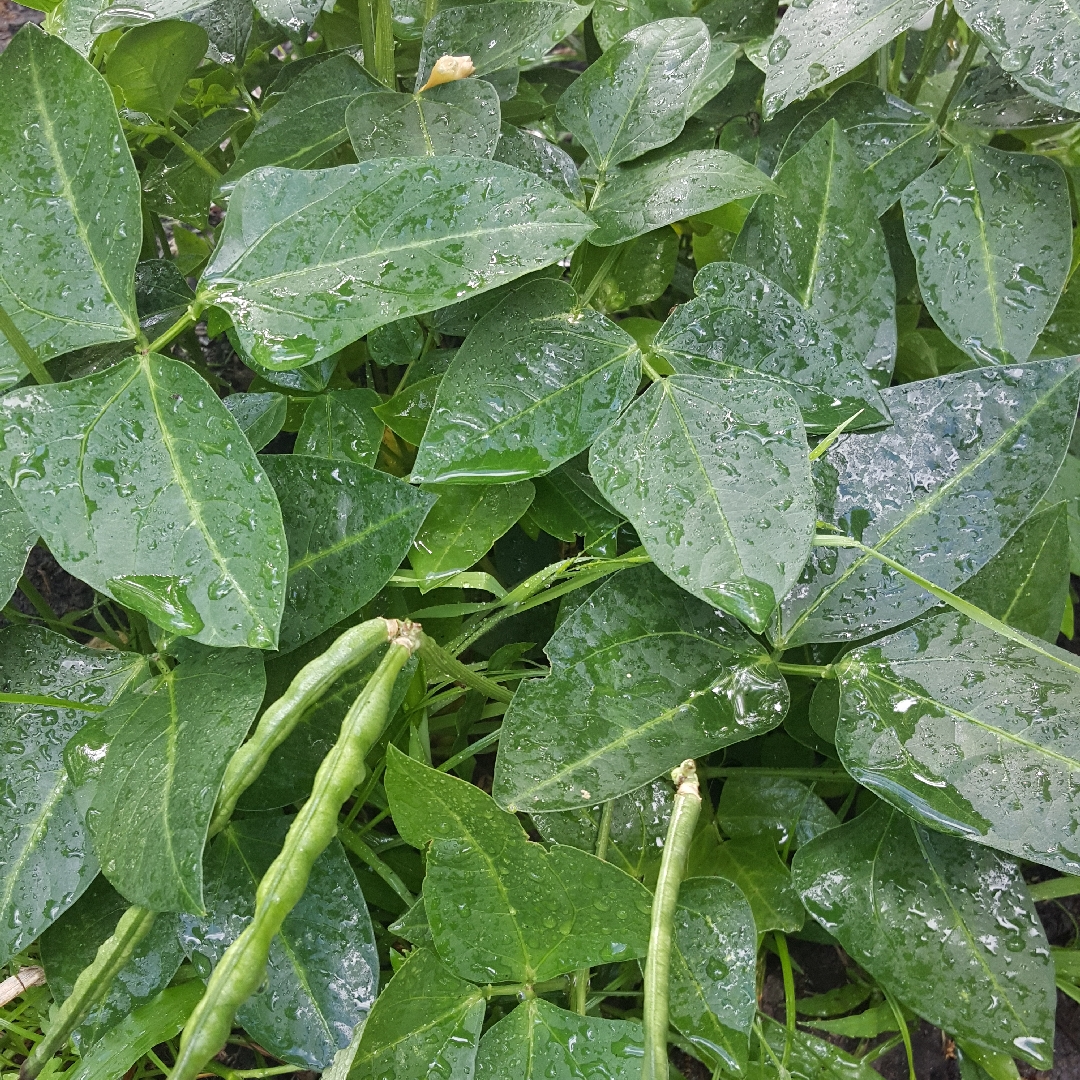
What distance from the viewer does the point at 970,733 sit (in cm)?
66

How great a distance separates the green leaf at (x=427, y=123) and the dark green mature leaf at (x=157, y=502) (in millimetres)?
286

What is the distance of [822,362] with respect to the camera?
0.75 meters

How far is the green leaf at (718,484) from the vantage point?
0.60 meters

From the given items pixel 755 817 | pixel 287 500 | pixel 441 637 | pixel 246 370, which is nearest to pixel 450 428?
pixel 287 500

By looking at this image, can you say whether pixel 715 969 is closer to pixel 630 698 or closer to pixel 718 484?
pixel 630 698

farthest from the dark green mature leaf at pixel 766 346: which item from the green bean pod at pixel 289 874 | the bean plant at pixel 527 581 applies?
the green bean pod at pixel 289 874

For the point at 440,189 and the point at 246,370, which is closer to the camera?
the point at 440,189

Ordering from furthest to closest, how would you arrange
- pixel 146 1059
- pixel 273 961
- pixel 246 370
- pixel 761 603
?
pixel 246 370 < pixel 146 1059 < pixel 273 961 < pixel 761 603

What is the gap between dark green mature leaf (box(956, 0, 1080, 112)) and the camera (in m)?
0.70

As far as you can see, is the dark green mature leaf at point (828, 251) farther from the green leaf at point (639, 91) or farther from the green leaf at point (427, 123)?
the green leaf at point (427, 123)

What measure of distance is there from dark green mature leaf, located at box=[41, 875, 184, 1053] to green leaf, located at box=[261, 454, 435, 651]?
0.27 m

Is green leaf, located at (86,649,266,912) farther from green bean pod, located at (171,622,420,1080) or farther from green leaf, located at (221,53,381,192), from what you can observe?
green leaf, located at (221,53,381,192)

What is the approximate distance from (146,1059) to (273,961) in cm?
28

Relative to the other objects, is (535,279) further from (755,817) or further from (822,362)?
(755,817)
